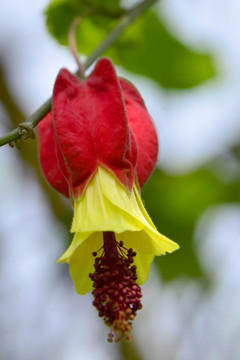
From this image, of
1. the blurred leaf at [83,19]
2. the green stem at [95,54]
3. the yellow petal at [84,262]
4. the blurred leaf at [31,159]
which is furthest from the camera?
the blurred leaf at [31,159]

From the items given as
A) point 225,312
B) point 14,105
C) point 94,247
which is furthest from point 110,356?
point 94,247

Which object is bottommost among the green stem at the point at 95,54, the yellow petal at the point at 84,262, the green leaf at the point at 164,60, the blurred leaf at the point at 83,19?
the yellow petal at the point at 84,262

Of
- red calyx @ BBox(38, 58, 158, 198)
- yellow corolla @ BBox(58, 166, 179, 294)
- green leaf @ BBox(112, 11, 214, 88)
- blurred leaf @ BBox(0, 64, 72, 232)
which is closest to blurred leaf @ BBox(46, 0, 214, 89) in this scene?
green leaf @ BBox(112, 11, 214, 88)

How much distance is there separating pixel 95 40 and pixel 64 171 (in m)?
0.67

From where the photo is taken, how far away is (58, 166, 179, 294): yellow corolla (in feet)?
2.45

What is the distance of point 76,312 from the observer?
212cm

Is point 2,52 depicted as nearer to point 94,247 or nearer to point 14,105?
point 14,105

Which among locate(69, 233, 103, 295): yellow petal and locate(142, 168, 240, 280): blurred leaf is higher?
locate(69, 233, 103, 295): yellow petal

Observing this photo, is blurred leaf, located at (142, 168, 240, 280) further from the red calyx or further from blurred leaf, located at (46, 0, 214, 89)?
the red calyx

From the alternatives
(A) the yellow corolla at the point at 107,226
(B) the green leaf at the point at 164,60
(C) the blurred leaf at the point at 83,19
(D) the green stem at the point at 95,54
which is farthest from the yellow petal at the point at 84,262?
(B) the green leaf at the point at 164,60

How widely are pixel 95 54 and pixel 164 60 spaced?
2.20ft

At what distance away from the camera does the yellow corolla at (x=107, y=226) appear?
2.45 ft

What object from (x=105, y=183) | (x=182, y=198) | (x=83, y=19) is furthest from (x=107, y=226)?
(x=182, y=198)

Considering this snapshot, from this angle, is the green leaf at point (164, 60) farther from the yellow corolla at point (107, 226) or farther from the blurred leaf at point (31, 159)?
the yellow corolla at point (107, 226)
